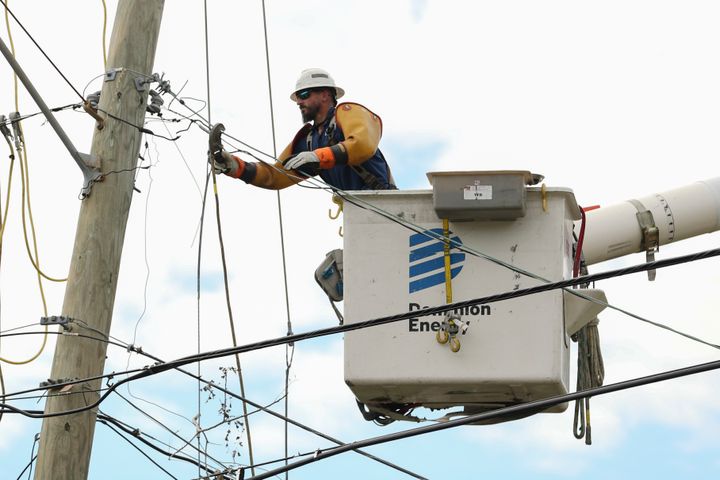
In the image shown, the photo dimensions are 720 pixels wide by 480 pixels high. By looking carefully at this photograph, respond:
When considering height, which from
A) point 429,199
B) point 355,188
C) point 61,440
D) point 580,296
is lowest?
point 61,440

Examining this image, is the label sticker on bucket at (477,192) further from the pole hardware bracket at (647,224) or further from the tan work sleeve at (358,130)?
the pole hardware bracket at (647,224)

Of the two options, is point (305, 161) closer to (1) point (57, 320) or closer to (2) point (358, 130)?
(2) point (358, 130)

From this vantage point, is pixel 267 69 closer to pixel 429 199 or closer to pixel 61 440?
pixel 429 199

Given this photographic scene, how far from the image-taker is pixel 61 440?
23.9ft

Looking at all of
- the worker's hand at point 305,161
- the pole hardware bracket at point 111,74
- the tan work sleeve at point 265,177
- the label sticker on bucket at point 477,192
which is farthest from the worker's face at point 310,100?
the label sticker on bucket at point 477,192

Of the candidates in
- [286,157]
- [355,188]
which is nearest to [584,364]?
[355,188]

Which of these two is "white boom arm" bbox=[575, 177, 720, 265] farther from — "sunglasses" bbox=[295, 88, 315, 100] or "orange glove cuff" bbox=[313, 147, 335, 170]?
"sunglasses" bbox=[295, 88, 315, 100]

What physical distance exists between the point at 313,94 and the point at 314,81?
0.25 ft

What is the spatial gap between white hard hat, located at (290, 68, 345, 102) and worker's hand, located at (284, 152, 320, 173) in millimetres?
843

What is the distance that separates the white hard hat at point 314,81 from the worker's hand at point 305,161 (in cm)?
84

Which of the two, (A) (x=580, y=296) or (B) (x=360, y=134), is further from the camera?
(B) (x=360, y=134)

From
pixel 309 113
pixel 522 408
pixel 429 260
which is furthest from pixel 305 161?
pixel 522 408

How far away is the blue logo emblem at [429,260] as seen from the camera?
719 centimetres

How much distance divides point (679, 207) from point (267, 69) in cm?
269
